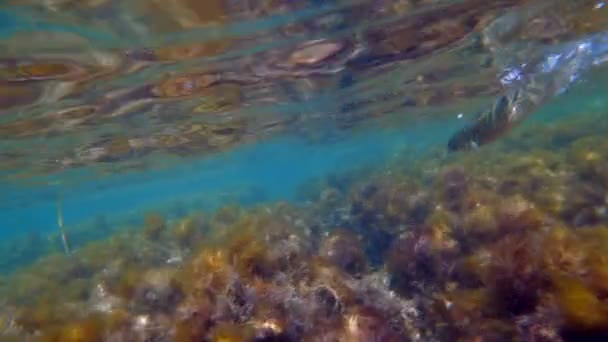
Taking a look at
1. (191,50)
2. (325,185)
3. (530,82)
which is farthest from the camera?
(325,185)

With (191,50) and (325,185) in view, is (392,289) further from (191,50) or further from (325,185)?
(325,185)

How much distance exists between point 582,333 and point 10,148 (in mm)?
19999

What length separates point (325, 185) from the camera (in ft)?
82.4

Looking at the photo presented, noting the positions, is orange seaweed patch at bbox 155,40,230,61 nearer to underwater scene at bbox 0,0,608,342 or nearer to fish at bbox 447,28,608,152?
underwater scene at bbox 0,0,608,342

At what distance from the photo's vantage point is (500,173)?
44.9 feet

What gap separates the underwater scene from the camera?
5.88 metres

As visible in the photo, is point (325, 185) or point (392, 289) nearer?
point (392, 289)

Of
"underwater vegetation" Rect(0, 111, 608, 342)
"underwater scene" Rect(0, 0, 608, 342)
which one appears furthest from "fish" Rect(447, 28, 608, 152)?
"underwater vegetation" Rect(0, 111, 608, 342)

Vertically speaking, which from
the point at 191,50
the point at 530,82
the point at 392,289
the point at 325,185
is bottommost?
the point at 325,185

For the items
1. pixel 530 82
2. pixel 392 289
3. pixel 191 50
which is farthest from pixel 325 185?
pixel 392 289

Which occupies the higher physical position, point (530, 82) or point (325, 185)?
point (530, 82)

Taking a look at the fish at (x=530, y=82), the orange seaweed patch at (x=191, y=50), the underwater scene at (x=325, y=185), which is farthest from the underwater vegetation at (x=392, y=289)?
the orange seaweed patch at (x=191, y=50)

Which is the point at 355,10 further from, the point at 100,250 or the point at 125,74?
the point at 100,250

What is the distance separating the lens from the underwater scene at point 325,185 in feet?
19.3
